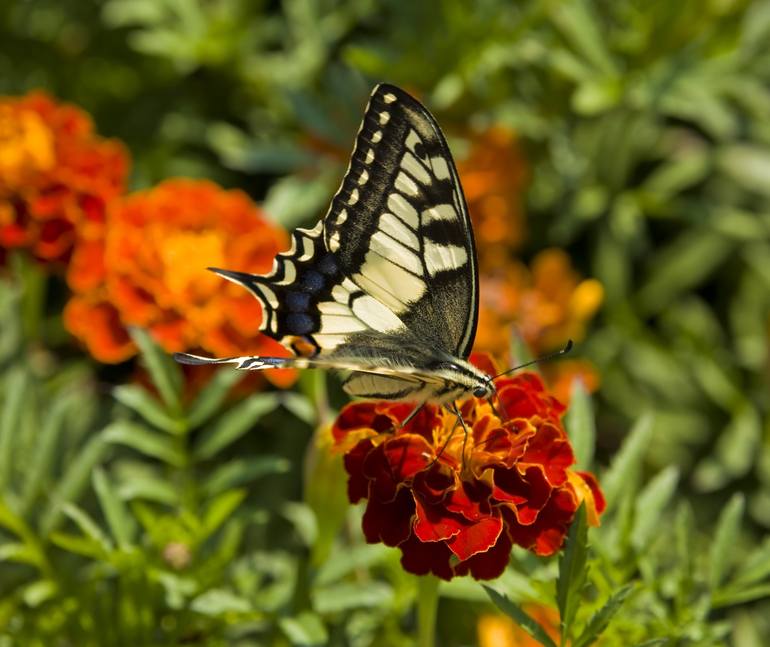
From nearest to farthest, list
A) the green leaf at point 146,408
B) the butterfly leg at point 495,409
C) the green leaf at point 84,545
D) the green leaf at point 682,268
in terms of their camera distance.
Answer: the butterfly leg at point 495,409 < the green leaf at point 84,545 < the green leaf at point 146,408 < the green leaf at point 682,268

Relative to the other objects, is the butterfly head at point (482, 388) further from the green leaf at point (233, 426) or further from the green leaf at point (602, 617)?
the green leaf at point (233, 426)

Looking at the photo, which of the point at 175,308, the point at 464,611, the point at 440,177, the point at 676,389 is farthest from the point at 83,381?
the point at 676,389

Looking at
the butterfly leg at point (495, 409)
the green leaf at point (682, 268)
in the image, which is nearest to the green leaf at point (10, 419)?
the butterfly leg at point (495, 409)

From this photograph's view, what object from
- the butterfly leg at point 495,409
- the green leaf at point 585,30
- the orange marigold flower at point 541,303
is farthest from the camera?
the orange marigold flower at point 541,303

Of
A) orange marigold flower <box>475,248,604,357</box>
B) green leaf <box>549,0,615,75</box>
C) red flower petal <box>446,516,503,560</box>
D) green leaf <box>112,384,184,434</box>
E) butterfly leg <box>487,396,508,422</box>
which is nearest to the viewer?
red flower petal <box>446,516,503,560</box>

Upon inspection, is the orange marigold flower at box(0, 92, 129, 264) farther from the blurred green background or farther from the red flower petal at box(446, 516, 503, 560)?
the red flower petal at box(446, 516, 503, 560)

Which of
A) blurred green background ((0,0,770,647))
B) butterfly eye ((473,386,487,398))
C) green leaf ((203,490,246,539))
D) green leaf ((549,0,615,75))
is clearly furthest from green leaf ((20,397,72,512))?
green leaf ((549,0,615,75))

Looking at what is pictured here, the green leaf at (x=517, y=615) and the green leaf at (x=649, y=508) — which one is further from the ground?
the green leaf at (x=649, y=508)
